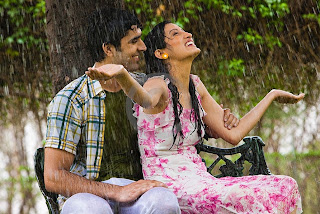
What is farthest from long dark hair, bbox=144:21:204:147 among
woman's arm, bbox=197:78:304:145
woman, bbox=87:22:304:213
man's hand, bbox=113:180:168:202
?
man's hand, bbox=113:180:168:202

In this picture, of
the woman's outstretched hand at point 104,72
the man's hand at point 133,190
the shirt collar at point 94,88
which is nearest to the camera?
the woman's outstretched hand at point 104,72

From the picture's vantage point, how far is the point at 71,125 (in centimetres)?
260

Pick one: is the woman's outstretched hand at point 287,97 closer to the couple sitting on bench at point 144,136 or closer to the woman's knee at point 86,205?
the couple sitting on bench at point 144,136

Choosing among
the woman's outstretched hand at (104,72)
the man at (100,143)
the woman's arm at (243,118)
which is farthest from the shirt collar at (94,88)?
the woman's arm at (243,118)

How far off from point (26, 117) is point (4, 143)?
0.65 m

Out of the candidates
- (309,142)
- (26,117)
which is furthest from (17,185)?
(309,142)

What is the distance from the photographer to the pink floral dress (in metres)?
2.45

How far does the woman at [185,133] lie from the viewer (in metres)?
2.45

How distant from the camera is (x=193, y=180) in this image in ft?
8.83

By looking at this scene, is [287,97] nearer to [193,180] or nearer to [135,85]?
[193,180]

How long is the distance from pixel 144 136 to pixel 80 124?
39 cm

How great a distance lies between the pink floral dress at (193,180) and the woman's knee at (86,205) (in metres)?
0.45

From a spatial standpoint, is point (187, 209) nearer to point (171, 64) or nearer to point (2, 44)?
point (171, 64)

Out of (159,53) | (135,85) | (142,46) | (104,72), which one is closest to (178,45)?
(159,53)
